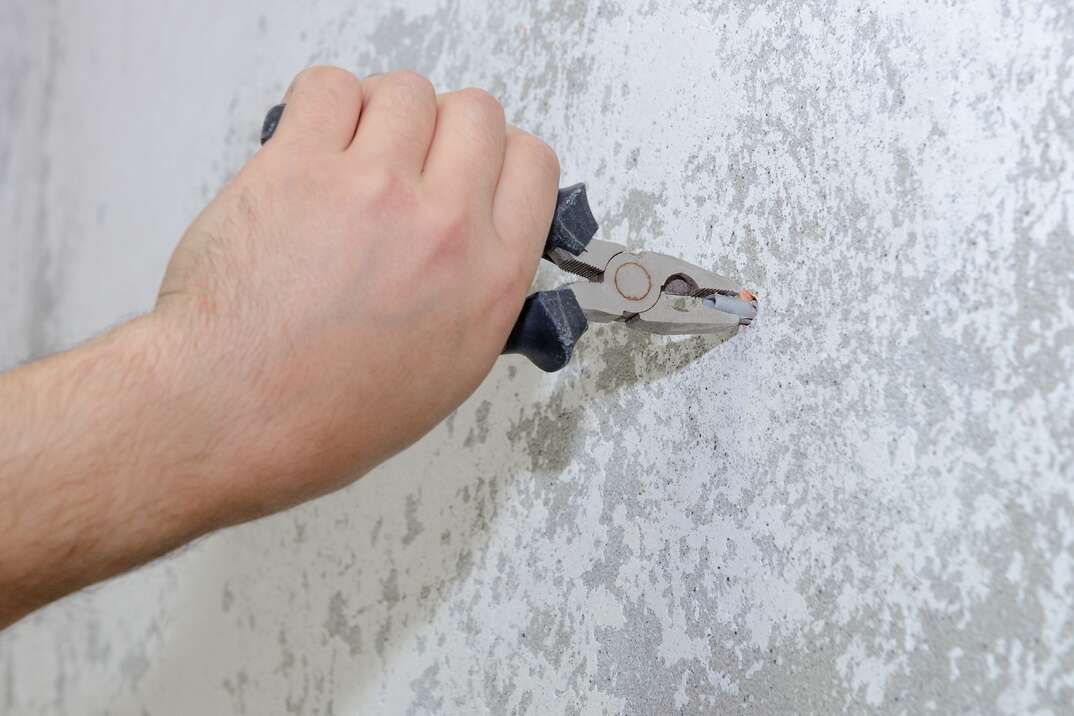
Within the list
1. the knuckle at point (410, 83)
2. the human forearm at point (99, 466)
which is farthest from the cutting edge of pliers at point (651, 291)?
the human forearm at point (99, 466)

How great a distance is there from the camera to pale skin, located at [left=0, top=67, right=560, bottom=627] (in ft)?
1.61

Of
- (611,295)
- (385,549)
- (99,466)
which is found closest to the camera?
(99,466)

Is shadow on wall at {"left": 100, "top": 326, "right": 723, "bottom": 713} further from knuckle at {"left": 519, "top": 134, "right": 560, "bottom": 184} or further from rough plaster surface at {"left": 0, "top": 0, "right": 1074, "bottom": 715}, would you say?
knuckle at {"left": 519, "top": 134, "right": 560, "bottom": 184}

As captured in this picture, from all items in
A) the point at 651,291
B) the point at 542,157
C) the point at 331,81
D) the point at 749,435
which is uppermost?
the point at 331,81

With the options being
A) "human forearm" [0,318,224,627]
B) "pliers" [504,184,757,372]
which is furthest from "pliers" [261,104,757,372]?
"human forearm" [0,318,224,627]

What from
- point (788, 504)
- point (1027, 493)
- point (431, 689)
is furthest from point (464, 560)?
point (1027, 493)

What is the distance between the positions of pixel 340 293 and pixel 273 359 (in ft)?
0.16

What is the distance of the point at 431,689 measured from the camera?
80cm

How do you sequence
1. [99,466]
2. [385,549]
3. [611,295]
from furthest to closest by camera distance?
[385,549] < [611,295] < [99,466]

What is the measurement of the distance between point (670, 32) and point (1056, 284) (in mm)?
342

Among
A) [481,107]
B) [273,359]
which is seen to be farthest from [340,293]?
[481,107]

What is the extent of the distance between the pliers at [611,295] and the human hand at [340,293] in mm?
23

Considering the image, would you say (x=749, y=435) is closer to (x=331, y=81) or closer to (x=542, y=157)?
(x=542, y=157)

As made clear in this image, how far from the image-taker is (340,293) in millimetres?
506
